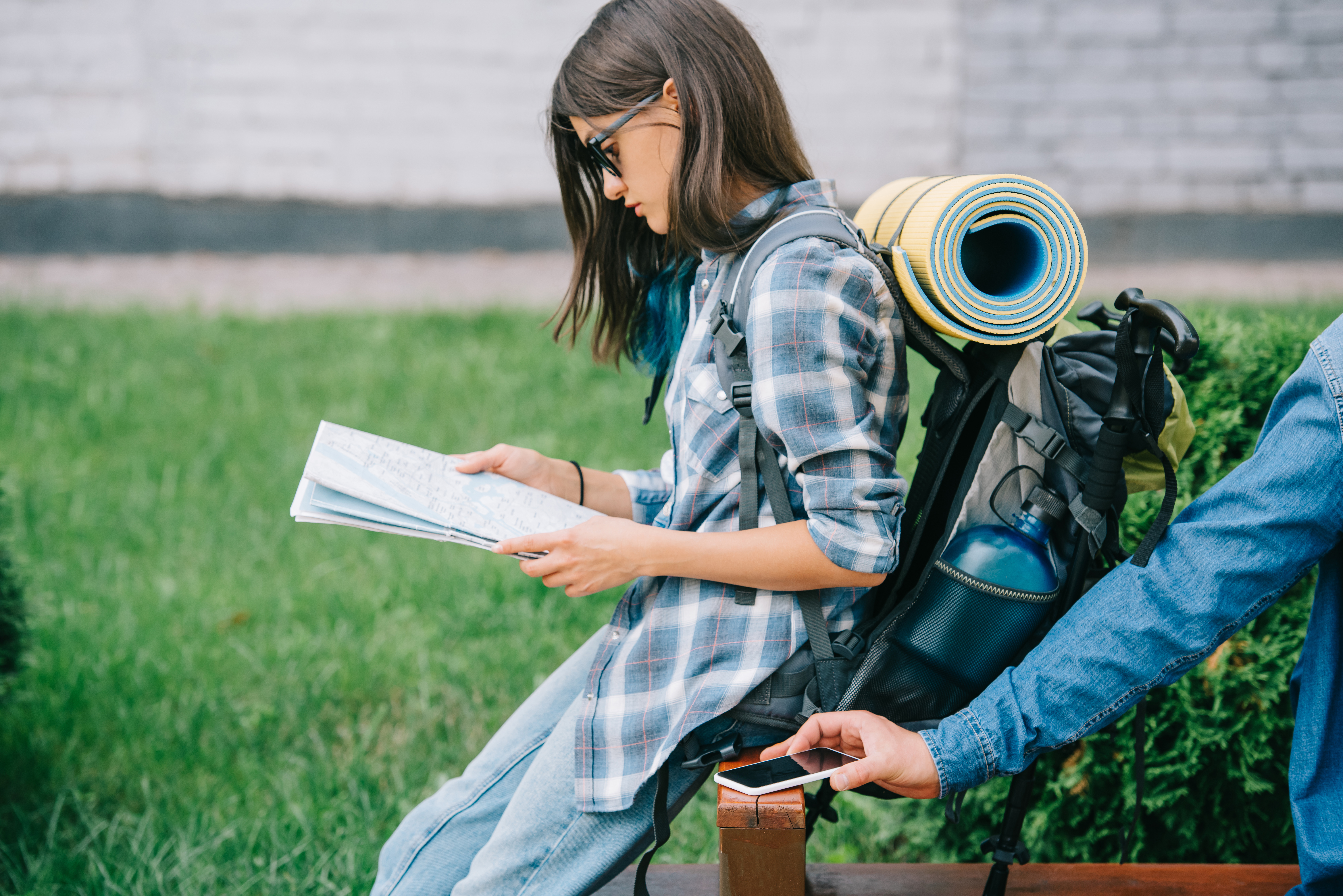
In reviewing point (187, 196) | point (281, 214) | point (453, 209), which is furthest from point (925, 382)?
point (187, 196)

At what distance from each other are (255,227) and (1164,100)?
21.6ft

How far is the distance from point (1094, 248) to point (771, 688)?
22.6 feet

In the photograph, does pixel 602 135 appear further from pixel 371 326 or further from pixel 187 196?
pixel 187 196

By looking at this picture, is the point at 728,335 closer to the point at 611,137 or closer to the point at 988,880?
the point at 611,137

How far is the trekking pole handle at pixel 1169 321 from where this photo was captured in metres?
1.34

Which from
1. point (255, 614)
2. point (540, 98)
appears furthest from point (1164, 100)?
point (255, 614)

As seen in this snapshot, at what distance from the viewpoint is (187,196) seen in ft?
25.7

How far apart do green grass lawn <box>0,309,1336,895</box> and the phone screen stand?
3.58ft

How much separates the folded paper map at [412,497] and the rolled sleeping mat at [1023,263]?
0.61 metres

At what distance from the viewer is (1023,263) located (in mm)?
1512

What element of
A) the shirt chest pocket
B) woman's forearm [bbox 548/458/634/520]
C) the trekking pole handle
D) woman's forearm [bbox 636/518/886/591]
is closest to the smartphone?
woman's forearm [bbox 636/518/886/591]

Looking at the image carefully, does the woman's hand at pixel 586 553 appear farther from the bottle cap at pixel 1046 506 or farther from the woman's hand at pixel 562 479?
the bottle cap at pixel 1046 506

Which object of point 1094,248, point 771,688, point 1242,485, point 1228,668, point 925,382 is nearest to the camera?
point 1242,485

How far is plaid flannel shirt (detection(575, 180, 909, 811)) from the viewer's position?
1.42 meters
